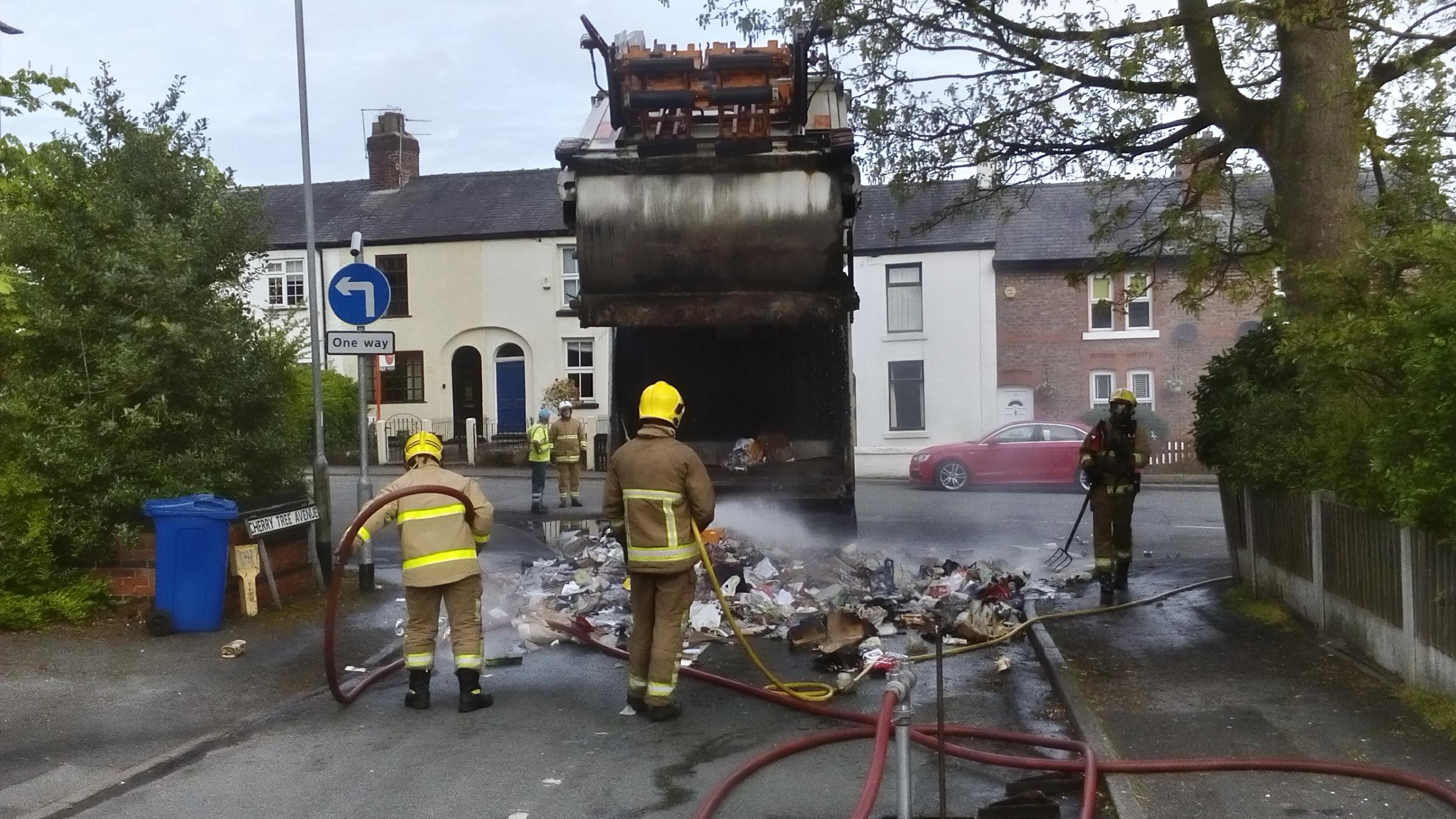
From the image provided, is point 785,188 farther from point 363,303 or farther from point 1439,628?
point 1439,628

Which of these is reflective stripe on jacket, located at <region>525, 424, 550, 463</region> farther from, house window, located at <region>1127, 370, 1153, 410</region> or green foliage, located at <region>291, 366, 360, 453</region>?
house window, located at <region>1127, 370, 1153, 410</region>

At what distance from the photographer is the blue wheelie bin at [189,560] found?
7785 millimetres

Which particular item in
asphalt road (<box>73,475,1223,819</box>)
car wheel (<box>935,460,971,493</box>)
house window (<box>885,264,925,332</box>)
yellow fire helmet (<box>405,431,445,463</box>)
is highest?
house window (<box>885,264,925,332</box>)

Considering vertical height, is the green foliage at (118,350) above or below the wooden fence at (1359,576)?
above

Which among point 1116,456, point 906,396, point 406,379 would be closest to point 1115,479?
point 1116,456

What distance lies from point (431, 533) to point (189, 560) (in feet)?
8.20

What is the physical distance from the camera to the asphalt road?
16.0 ft

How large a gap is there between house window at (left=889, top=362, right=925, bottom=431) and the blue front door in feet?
28.1

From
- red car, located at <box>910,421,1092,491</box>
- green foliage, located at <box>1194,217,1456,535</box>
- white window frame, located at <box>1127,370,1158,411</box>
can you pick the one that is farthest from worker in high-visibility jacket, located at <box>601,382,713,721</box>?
white window frame, located at <box>1127,370,1158,411</box>

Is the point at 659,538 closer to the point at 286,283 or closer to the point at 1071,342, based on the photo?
the point at 1071,342

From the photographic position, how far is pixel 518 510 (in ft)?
53.5

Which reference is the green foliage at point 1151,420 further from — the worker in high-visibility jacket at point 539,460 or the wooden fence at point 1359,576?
the wooden fence at point 1359,576

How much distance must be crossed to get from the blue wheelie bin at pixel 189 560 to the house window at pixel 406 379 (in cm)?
2165

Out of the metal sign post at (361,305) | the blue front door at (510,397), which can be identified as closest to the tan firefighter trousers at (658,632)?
the metal sign post at (361,305)
